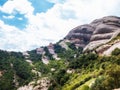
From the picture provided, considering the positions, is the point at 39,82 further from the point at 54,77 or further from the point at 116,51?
the point at 116,51

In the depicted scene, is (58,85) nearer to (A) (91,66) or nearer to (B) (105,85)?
(A) (91,66)

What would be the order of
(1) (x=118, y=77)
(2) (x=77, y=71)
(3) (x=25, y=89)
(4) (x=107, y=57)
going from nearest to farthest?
(1) (x=118, y=77) → (4) (x=107, y=57) → (2) (x=77, y=71) → (3) (x=25, y=89)

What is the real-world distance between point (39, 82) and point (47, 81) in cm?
472

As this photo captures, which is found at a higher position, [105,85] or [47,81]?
[47,81]

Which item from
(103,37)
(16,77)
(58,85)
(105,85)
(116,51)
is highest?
(103,37)

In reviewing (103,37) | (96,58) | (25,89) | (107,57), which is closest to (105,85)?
(107,57)

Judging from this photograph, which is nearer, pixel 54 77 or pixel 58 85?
pixel 58 85

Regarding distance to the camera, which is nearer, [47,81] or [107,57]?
[107,57]

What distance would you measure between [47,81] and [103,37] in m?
72.5

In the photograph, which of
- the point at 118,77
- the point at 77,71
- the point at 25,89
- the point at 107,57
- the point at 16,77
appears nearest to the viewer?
the point at 118,77

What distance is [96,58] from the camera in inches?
5241

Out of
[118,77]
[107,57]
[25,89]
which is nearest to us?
[118,77]

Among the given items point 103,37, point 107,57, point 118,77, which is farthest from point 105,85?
point 103,37

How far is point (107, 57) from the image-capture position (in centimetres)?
12100
